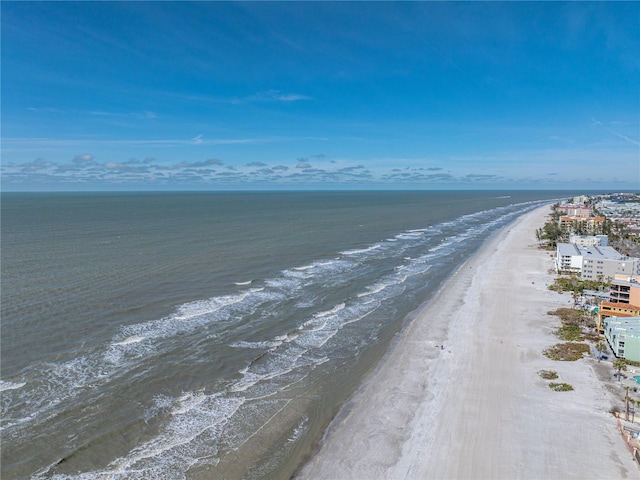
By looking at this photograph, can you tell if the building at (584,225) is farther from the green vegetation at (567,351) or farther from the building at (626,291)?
the green vegetation at (567,351)

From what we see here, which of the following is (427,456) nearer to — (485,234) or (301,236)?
(301,236)

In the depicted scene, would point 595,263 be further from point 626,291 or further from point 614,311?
point 614,311

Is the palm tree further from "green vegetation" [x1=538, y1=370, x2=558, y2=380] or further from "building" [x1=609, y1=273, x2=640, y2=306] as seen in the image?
"building" [x1=609, y1=273, x2=640, y2=306]

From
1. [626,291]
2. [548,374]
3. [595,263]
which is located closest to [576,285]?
[595,263]

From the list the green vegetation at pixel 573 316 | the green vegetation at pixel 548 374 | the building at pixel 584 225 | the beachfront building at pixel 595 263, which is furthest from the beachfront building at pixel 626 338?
the building at pixel 584 225

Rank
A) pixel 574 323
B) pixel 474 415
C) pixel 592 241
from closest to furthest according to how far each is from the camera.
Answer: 1. pixel 474 415
2. pixel 574 323
3. pixel 592 241

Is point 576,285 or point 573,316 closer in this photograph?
point 573,316

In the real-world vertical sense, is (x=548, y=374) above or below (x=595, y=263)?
below
